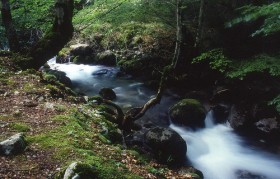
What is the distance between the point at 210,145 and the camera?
12.0 metres

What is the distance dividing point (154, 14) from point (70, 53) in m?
6.80

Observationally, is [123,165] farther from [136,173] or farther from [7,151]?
[7,151]

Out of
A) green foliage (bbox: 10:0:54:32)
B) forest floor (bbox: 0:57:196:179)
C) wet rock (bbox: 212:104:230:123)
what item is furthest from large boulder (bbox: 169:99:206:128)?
green foliage (bbox: 10:0:54:32)

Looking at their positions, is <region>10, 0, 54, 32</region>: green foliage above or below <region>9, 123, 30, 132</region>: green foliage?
above

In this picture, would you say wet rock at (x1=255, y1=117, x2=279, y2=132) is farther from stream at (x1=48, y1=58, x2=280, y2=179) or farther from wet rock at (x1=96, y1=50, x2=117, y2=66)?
wet rock at (x1=96, y1=50, x2=117, y2=66)

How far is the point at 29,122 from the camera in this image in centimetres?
651

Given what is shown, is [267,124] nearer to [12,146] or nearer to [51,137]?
[51,137]

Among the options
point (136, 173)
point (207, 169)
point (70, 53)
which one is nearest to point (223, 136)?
point (207, 169)

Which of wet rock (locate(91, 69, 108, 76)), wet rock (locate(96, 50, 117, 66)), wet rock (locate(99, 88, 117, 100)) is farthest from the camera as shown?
wet rock (locate(96, 50, 117, 66))

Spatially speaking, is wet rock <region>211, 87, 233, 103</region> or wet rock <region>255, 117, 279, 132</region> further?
wet rock <region>211, 87, 233, 103</region>

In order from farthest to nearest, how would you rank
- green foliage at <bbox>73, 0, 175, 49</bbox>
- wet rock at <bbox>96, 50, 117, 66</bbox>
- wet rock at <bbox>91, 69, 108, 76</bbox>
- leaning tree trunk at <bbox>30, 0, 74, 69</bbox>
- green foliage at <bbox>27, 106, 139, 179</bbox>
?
wet rock at <bbox>96, 50, 117, 66</bbox>
wet rock at <bbox>91, 69, 108, 76</bbox>
green foliage at <bbox>73, 0, 175, 49</bbox>
leaning tree trunk at <bbox>30, 0, 74, 69</bbox>
green foliage at <bbox>27, 106, 139, 179</bbox>

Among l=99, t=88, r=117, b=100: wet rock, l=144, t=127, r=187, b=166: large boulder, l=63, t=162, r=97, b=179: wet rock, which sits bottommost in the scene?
l=144, t=127, r=187, b=166: large boulder

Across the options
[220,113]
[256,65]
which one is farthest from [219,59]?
[220,113]

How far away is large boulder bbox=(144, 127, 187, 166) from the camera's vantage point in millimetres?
10016
